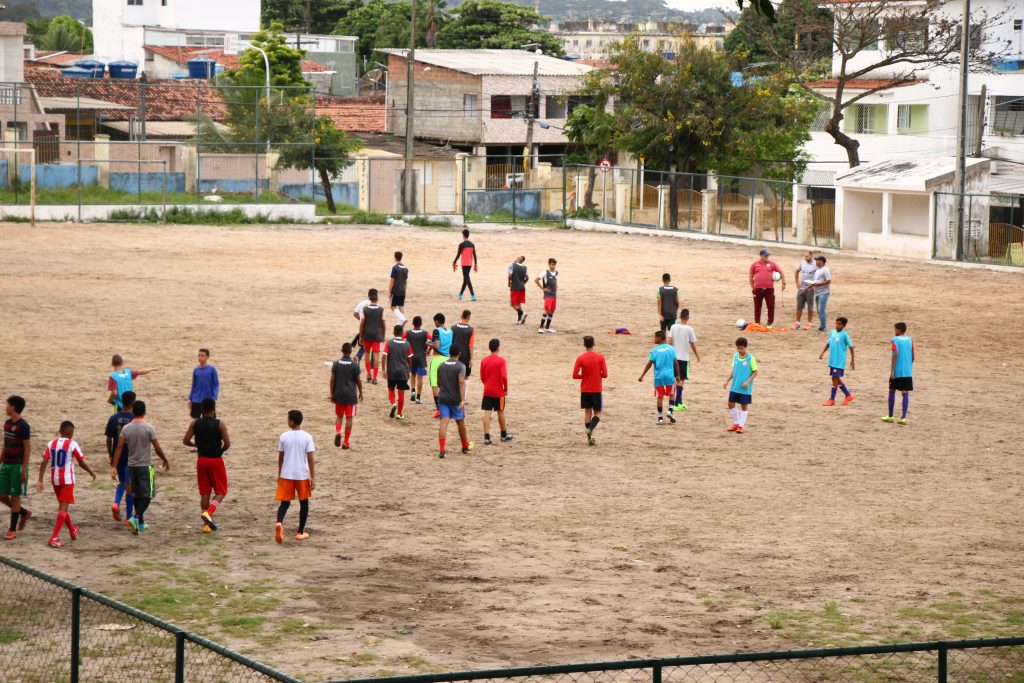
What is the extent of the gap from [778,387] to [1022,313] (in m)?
11.5

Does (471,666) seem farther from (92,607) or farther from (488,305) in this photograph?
(488,305)

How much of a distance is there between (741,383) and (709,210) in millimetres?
31291

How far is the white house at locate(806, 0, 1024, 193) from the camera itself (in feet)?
205

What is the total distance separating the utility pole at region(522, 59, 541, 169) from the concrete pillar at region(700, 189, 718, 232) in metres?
16.2

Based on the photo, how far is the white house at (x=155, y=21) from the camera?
97.9 m

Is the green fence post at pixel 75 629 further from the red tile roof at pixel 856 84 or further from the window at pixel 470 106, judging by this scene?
the window at pixel 470 106

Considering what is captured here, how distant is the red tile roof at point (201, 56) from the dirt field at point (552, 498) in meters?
59.3

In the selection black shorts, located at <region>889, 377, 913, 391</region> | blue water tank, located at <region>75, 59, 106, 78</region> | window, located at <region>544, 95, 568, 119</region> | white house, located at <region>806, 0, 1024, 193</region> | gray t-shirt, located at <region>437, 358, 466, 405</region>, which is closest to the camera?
gray t-shirt, located at <region>437, 358, 466, 405</region>

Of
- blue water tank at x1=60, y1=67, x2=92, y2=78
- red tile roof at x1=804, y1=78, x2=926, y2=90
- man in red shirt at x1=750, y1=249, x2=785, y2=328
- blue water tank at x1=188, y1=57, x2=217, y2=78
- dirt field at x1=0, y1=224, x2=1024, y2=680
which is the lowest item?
dirt field at x1=0, y1=224, x2=1024, y2=680

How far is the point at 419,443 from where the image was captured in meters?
19.1

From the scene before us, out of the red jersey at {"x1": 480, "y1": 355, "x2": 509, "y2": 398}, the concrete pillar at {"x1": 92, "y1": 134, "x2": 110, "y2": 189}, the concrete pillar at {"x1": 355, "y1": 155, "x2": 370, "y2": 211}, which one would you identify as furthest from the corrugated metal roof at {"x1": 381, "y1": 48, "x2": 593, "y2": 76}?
the red jersey at {"x1": 480, "y1": 355, "x2": 509, "y2": 398}

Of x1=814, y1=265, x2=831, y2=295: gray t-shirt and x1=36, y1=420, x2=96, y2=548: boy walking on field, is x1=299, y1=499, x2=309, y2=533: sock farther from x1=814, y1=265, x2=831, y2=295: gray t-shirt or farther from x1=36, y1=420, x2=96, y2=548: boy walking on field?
x1=814, y1=265, x2=831, y2=295: gray t-shirt

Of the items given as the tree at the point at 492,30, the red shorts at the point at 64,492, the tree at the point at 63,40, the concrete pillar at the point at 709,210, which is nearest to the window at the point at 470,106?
the tree at the point at 492,30

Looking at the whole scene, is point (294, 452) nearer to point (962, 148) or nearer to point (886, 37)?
point (962, 148)
